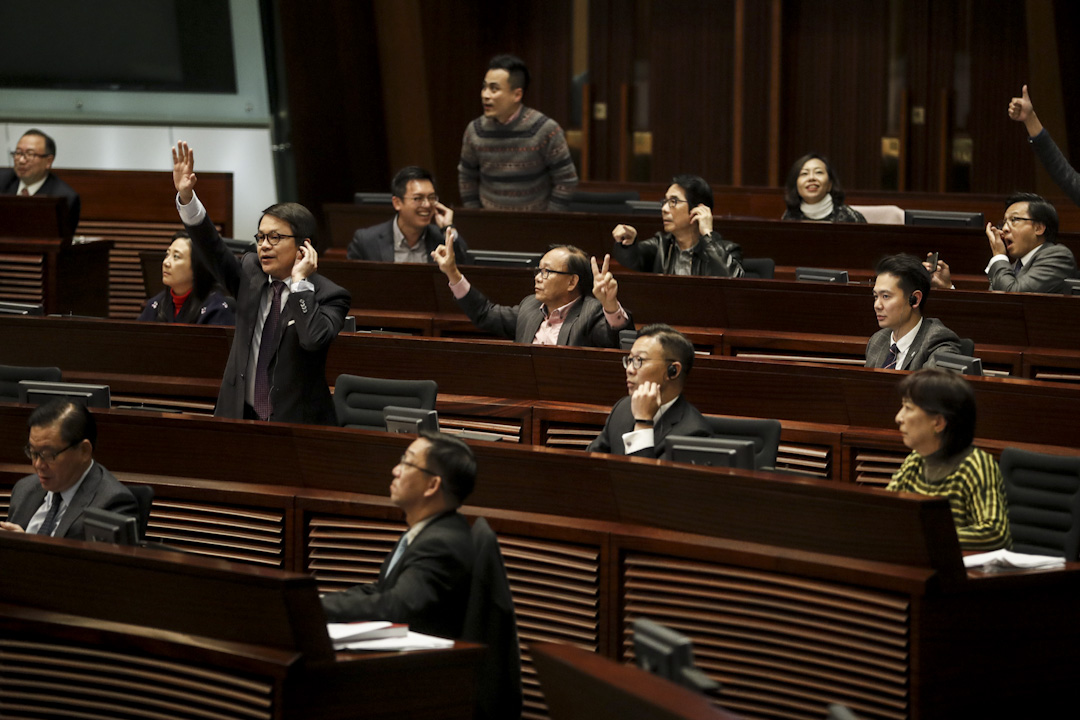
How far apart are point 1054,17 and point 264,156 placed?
4603mm

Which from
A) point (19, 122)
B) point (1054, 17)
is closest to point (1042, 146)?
point (1054, 17)

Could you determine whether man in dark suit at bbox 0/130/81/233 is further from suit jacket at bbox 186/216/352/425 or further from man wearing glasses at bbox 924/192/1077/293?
man wearing glasses at bbox 924/192/1077/293

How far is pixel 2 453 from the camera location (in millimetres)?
3801

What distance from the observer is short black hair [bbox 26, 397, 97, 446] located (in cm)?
327

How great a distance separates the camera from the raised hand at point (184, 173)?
3.81 metres

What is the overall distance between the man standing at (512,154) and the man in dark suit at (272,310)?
244 cm

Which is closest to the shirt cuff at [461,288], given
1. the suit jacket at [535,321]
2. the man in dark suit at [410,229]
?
the suit jacket at [535,321]

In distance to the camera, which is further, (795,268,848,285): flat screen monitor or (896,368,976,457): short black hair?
(795,268,848,285): flat screen monitor

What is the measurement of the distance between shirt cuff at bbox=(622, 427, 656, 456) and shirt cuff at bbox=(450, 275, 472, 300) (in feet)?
5.02

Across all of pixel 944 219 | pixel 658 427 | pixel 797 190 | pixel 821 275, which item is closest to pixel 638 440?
pixel 658 427

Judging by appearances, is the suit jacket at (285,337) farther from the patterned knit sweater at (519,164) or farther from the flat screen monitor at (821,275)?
the patterned knit sweater at (519,164)

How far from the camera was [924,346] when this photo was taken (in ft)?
13.7

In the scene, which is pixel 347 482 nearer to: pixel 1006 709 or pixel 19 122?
pixel 1006 709

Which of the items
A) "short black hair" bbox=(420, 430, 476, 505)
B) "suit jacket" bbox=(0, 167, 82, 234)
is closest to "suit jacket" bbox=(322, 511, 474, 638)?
"short black hair" bbox=(420, 430, 476, 505)
